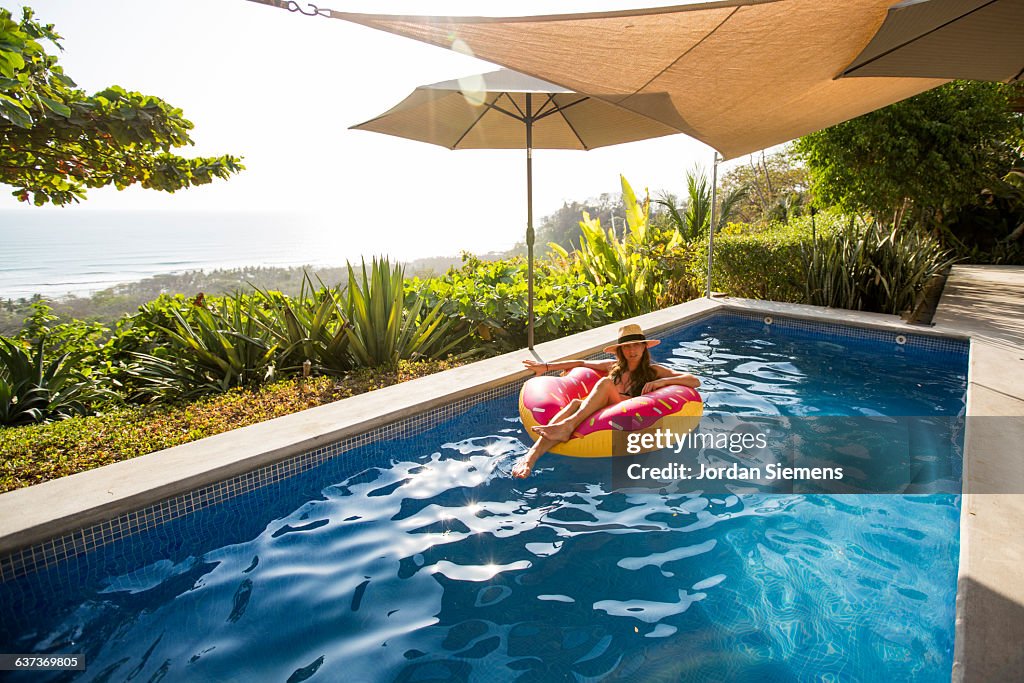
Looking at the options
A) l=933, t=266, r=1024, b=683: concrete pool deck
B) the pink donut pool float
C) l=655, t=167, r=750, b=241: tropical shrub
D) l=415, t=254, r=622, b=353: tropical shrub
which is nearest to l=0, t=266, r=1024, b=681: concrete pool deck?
l=933, t=266, r=1024, b=683: concrete pool deck

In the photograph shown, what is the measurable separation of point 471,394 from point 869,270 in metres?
5.24

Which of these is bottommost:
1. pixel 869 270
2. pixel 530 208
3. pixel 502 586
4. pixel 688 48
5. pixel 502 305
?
pixel 502 586

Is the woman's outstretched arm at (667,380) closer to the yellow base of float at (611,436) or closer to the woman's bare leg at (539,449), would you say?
the yellow base of float at (611,436)

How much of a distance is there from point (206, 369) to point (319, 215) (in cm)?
5953

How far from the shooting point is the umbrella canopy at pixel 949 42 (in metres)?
2.86

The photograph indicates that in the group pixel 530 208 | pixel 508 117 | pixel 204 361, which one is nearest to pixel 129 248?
pixel 204 361

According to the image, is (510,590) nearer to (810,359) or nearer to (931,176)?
(810,359)

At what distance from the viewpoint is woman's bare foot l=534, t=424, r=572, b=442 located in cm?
300

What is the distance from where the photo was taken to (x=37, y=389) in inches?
148

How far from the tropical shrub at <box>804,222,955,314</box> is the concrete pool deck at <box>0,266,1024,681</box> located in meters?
1.21

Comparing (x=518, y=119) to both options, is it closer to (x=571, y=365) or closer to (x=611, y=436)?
(x=571, y=365)

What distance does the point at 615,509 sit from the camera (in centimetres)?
287

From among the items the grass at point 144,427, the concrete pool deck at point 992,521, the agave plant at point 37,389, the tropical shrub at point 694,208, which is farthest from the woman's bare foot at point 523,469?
the tropical shrub at point 694,208

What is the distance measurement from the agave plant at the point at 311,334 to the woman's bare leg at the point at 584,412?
2.20m
